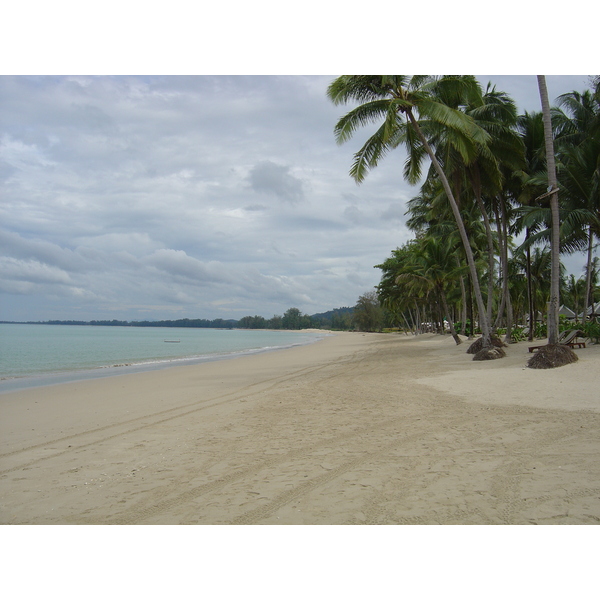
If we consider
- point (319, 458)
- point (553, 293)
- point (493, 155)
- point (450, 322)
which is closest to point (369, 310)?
point (450, 322)

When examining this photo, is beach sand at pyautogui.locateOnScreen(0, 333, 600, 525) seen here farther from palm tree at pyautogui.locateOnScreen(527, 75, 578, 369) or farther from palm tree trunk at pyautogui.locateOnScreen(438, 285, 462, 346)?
palm tree trunk at pyautogui.locateOnScreen(438, 285, 462, 346)

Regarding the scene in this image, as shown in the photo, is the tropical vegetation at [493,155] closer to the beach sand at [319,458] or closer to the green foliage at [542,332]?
the green foliage at [542,332]

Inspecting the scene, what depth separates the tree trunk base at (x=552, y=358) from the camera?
10266 mm

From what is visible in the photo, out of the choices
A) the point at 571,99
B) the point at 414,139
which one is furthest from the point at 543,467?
the point at 571,99

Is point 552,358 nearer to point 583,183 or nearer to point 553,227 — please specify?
point 553,227

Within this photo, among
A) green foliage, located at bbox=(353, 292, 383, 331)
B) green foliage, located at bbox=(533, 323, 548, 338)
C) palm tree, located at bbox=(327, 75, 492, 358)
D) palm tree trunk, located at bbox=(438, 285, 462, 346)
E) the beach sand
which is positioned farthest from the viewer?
green foliage, located at bbox=(353, 292, 383, 331)

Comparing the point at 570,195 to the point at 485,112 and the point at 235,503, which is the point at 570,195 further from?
the point at 235,503

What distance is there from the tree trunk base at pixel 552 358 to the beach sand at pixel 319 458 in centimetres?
144

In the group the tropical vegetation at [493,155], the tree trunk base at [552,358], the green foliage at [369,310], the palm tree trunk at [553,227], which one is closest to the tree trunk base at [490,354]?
the tropical vegetation at [493,155]

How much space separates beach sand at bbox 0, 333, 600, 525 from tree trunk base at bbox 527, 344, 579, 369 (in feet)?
4.73

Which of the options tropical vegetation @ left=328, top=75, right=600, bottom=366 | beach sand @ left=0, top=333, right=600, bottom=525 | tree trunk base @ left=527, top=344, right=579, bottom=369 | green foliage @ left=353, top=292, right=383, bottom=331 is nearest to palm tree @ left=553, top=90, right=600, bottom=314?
tropical vegetation @ left=328, top=75, right=600, bottom=366

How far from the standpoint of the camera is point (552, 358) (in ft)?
33.9

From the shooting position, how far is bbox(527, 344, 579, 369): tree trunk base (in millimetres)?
10266

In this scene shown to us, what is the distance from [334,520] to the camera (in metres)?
3.15
